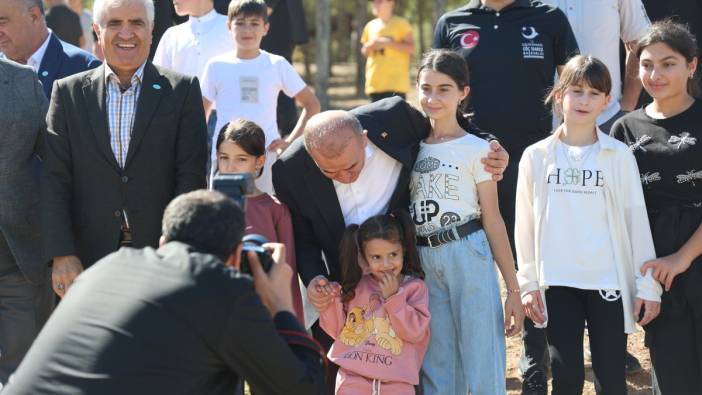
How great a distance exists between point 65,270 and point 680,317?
2682 mm

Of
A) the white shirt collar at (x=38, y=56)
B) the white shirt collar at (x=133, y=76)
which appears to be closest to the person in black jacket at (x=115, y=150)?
the white shirt collar at (x=133, y=76)

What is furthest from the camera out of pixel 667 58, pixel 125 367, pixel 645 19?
pixel 645 19

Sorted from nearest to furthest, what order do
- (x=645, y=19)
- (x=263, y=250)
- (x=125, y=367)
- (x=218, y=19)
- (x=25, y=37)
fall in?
(x=125, y=367) < (x=263, y=250) < (x=25, y=37) < (x=645, y=19) < (x=218, y=19)

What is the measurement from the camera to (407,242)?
4.39 meters

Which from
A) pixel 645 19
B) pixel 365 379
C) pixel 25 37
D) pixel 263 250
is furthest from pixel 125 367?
pixel 645 19

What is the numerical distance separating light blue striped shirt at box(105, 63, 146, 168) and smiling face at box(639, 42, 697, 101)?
2.26 m

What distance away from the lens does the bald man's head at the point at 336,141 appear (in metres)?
4.20

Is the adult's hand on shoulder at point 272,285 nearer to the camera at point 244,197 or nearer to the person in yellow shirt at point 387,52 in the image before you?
the camera at point 244,197

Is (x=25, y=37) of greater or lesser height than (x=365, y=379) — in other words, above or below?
above

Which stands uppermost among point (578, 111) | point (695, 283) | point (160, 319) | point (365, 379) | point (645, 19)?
point (645, 19)

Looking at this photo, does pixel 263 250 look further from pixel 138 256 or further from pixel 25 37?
pixel 25 37

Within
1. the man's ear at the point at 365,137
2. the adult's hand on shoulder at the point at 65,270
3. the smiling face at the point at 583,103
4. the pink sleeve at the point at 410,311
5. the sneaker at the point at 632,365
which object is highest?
the smiling face at the point at 583,103

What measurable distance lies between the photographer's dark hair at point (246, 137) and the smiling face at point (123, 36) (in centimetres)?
50

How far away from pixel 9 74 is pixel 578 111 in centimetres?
265
